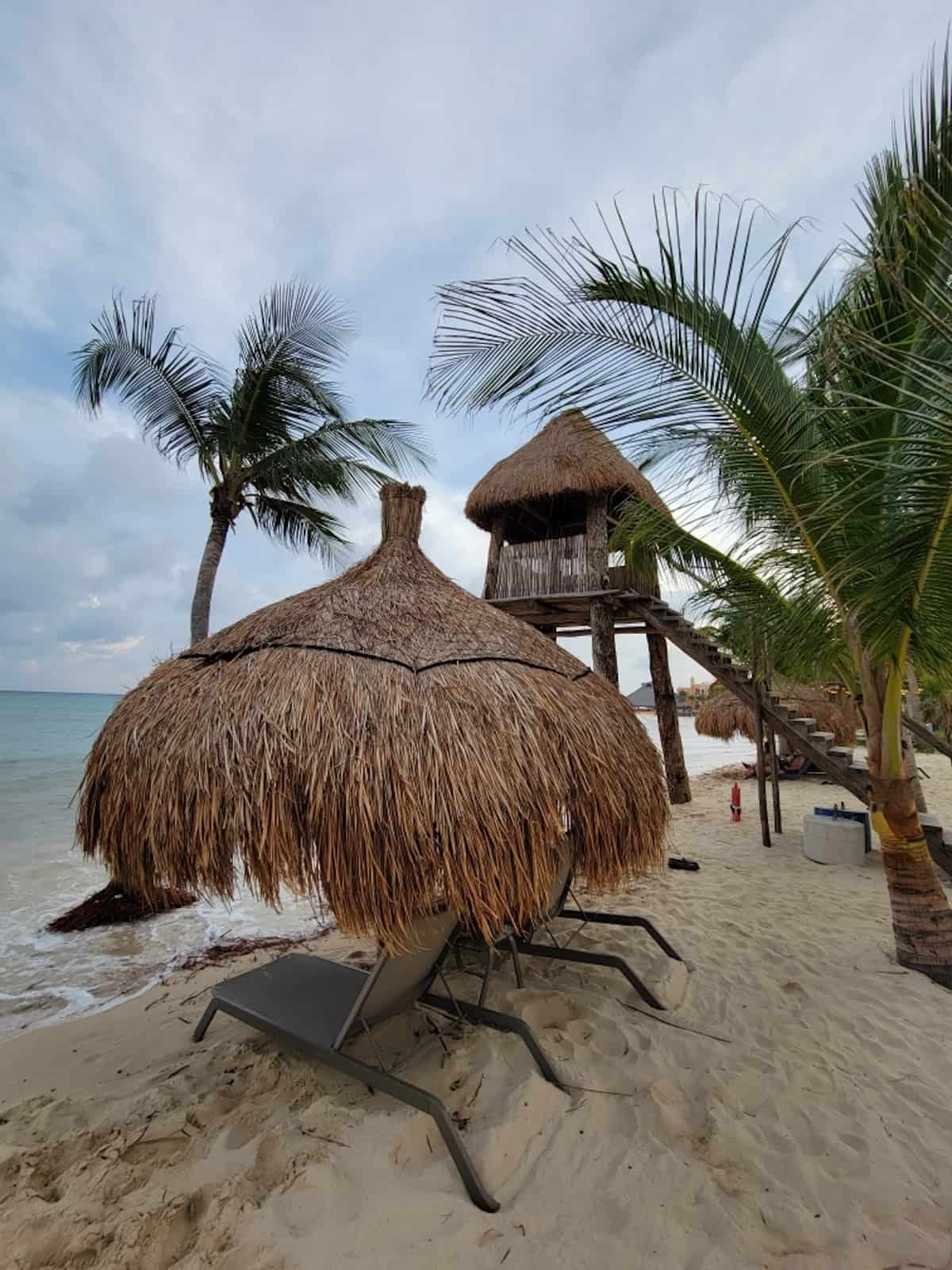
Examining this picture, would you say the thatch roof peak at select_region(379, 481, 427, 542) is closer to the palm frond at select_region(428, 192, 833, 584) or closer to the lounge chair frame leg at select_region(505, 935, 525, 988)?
the palm frond at select_region(428, 192, 833, 584)

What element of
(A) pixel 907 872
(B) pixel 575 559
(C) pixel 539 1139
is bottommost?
(C) pixel 539 1139

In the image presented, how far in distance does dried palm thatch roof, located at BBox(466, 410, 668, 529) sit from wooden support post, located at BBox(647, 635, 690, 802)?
2.92m

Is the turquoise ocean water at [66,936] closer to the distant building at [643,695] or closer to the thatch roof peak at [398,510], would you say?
the thatch roof peak at [398,510]

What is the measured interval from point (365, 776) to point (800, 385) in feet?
11.2

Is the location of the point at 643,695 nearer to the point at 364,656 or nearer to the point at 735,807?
the point at 735,807

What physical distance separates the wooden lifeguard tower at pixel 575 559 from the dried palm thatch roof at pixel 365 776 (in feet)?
19.1

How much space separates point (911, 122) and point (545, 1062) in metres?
3.99

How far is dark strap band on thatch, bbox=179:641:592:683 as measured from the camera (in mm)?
2568

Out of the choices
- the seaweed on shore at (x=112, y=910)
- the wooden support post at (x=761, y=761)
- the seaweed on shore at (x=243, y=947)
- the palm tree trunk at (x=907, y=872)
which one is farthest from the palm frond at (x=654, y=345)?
the seaweed on shore at (x=112, y=910)

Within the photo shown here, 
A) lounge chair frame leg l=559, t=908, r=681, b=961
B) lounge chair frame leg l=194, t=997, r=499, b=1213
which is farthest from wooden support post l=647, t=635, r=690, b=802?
lounge chair frame leg l=194, t=997, r=499, b=1213

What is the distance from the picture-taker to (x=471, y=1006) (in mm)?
2443

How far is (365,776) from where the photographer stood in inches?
83.4

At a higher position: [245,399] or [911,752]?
[245,399]

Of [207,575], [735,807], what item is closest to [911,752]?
[735,807]
